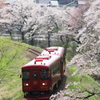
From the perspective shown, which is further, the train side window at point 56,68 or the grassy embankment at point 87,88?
the train side window at point 56,68

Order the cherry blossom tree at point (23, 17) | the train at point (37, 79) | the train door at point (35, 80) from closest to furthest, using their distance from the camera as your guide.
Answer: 1. the train at point (37, 79)
2. the train door at point (35, 80)
3. the cherry blossom tree at point (23, 17)

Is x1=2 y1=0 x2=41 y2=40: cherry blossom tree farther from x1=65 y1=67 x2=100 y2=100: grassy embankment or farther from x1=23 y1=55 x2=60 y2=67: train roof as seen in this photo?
x1=23 y1=55 x2=60 y2=67: train roof

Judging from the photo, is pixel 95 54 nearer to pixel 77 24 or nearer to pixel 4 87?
pixel 4 87

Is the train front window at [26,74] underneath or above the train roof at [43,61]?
underneath

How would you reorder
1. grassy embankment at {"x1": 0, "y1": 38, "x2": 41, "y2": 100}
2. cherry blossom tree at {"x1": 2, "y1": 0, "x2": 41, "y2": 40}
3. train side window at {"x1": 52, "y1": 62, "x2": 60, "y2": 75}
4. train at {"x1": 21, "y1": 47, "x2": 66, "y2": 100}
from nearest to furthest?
1. train at {"x1": 21, "y1": 47, "x2": 66, "y2": 100}
2. train side window at {"x1": 52, "y1": 62, "x2": 60, "y2": 75}
3. grassy embankment at {"x1": 0, "y1": 38, "x2": 41, "y2": 100}
4. cherry blossom tree at {"x1": 2, "y1": 0, "x2": 41, "y2": 40}

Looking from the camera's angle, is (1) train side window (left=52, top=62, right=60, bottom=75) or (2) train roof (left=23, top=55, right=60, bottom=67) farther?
(1) train side window (left=52, top=62, right=60, bottom=75)

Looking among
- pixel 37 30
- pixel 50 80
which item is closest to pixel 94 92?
pixel 50 80

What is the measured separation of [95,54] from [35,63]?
425 centimetres

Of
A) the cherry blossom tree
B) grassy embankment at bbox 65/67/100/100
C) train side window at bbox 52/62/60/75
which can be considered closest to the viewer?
grassy embankment at bbox 65/67/100/100

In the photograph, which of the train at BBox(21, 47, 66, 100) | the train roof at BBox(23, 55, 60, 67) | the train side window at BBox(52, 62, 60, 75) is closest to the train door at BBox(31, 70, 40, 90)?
the train at BBox(21, 47, 66, 100)

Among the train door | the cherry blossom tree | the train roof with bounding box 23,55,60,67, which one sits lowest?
the train door

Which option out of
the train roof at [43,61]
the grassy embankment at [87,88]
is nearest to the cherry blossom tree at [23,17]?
the grassy embankment at [87,88]

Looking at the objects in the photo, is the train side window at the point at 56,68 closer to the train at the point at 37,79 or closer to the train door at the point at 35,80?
the train at the point at 37,79

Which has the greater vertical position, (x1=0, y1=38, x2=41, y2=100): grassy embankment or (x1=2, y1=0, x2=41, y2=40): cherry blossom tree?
(x1=2, y1=0, x2=41, y2=40): cherry blossom tree
